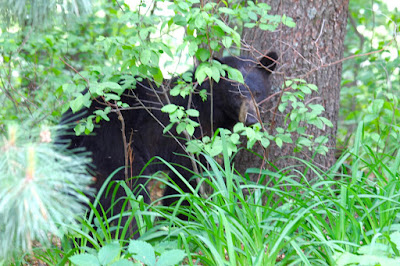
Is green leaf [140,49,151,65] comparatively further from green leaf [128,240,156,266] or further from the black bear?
green leaf [128,240,156,266]

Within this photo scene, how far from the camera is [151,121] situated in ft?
13.2

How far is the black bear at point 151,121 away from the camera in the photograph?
3799 mm

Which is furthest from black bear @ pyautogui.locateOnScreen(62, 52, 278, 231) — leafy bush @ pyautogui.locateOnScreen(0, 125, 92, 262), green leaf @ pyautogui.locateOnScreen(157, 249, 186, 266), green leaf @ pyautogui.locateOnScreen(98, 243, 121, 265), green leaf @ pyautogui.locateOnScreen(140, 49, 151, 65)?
leafy bush @ pyautogui.locateOnScreen(0, 125, 92, 262)

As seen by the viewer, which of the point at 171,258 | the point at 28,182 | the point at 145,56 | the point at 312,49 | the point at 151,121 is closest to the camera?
the point at 28,182

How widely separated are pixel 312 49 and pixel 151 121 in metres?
1.52

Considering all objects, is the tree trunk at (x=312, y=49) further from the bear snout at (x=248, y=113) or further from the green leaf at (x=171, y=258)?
the green leaf at (x=171, y=258)

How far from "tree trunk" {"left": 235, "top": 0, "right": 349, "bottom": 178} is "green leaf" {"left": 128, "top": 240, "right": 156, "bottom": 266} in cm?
200

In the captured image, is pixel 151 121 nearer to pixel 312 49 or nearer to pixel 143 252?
pixel 312 49

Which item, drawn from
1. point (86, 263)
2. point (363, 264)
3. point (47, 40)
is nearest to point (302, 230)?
point (363, 264)

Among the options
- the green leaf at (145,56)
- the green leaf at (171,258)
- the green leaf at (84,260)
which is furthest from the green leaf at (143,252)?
the green leaf at (145,56)

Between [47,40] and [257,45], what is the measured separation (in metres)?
2.09

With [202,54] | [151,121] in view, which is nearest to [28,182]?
[202,54]

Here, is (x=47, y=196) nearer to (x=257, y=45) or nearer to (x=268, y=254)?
(x=268, y=254)

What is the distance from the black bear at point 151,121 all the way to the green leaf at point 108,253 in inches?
61.4
